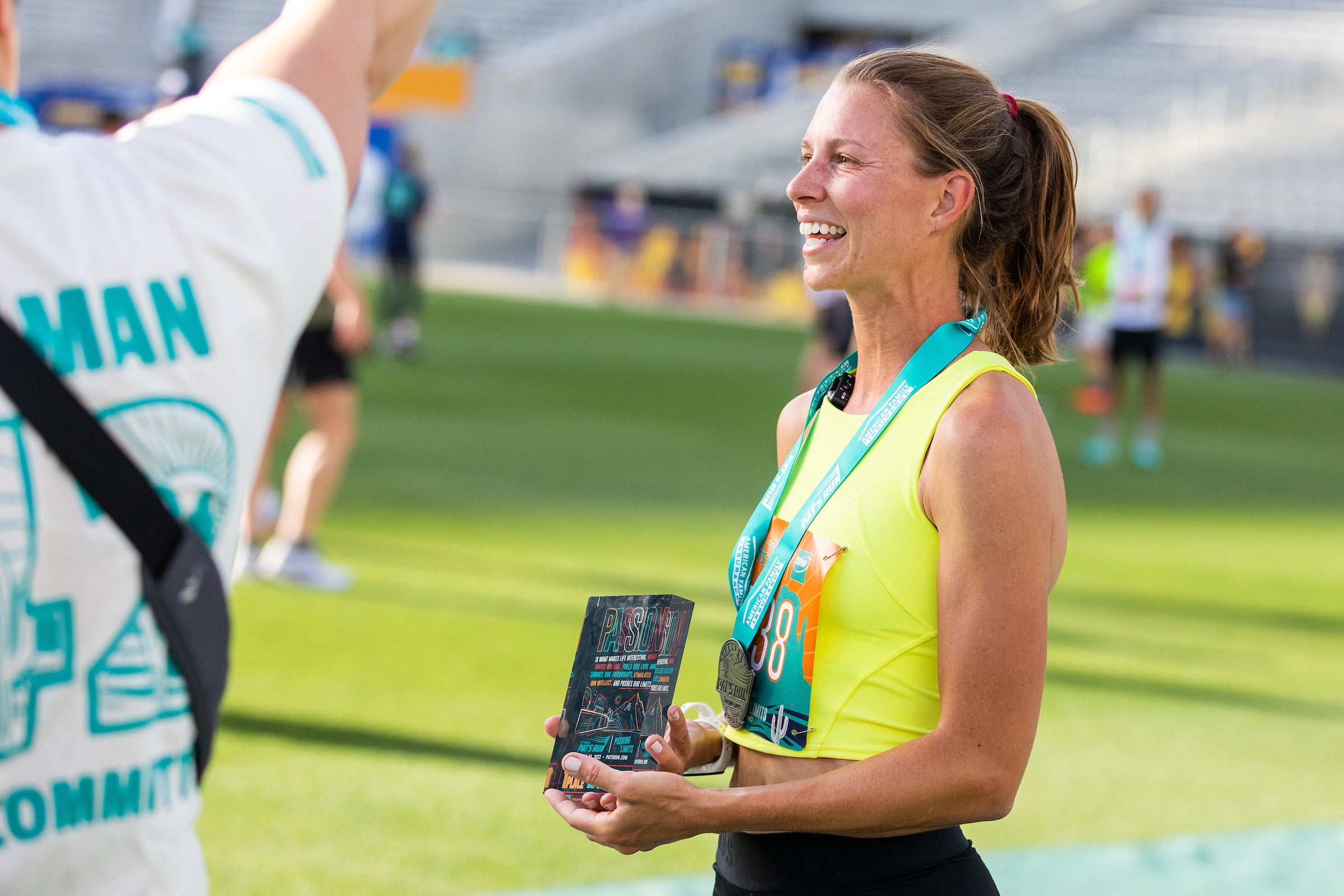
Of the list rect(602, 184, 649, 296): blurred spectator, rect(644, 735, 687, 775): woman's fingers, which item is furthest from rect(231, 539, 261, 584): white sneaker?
rect(602, 184, 649, 296): blurred spectator

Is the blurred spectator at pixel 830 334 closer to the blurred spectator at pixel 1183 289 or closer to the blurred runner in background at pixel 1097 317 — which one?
the blurred runner in background at pixel 1097 317

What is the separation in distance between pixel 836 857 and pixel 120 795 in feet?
3.53

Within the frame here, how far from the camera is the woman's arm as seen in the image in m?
1.95

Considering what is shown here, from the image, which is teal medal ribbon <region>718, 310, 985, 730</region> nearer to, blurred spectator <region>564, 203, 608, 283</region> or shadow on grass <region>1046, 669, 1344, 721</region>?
shadow on grass <region>1046, 669, 1344, 721</region>

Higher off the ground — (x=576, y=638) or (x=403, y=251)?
(x=403, y=251)

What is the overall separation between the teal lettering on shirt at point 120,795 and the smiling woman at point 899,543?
71 centimetres

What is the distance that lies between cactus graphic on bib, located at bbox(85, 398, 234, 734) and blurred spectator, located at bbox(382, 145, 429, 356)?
16.1 metres

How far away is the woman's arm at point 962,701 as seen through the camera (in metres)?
1.95

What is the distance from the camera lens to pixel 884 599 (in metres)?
2.05

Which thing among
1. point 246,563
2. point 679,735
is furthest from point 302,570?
point 679,735

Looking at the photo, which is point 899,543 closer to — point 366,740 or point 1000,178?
point 1000,178

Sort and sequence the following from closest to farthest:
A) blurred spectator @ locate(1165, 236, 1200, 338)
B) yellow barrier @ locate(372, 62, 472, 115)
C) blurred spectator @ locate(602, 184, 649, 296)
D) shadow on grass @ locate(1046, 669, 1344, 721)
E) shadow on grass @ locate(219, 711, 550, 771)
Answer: shadow on grass @ locate(219, 711, 550, 771) < shadow on grass @ locate(1046, 669, 1344, 721) < blurred spectator @ locate(1165, 236, 1200, 338) < blurred spectator @ locate(602, 184, 649, 296) < yellow barrier @ locate(372, 62, 472, 115)

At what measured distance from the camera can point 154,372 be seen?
1302 mm

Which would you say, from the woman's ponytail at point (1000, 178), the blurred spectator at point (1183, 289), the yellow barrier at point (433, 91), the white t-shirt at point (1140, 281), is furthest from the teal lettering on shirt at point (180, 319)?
the yellow barrier at point (433, 91)
